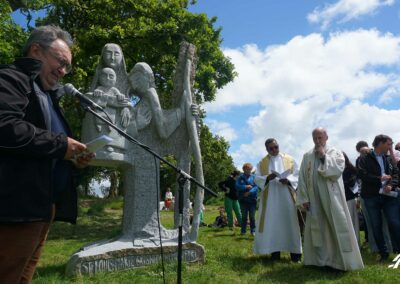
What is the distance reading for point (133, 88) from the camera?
278 inches

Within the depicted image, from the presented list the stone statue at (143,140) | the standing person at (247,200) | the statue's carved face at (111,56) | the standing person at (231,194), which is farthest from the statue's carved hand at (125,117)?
the standing person at (231,194)

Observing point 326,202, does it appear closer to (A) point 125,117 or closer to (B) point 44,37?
(A) point 125,117

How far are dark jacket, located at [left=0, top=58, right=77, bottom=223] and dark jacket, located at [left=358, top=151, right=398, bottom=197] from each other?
629 cm

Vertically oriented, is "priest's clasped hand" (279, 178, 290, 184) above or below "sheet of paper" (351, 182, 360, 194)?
above

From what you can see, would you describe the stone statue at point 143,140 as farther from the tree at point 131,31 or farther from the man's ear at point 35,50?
the tree at point 131,31

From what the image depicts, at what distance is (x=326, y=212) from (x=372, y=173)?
1713 millimetres

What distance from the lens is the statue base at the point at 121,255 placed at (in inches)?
231

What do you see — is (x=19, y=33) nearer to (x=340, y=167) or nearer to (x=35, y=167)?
(x=340, y=167)

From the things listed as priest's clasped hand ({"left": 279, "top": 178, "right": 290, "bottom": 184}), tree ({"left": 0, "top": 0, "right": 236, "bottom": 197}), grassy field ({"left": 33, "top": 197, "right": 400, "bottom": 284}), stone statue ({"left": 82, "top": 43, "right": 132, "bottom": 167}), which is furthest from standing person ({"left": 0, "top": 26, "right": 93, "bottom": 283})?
tree ({"left": 0, "top": 0, "right": 236, "bottom": 197})

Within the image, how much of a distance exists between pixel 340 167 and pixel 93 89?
4.02 m

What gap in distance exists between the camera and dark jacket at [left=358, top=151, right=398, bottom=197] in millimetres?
7340

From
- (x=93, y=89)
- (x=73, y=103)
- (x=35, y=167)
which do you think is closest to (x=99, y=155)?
(x=93, y=89)

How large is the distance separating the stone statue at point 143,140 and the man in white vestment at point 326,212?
1.73 m

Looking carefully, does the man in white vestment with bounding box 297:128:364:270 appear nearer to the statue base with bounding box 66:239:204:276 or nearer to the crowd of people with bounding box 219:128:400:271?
the crowd of people with bounding box 219:128:400:271
